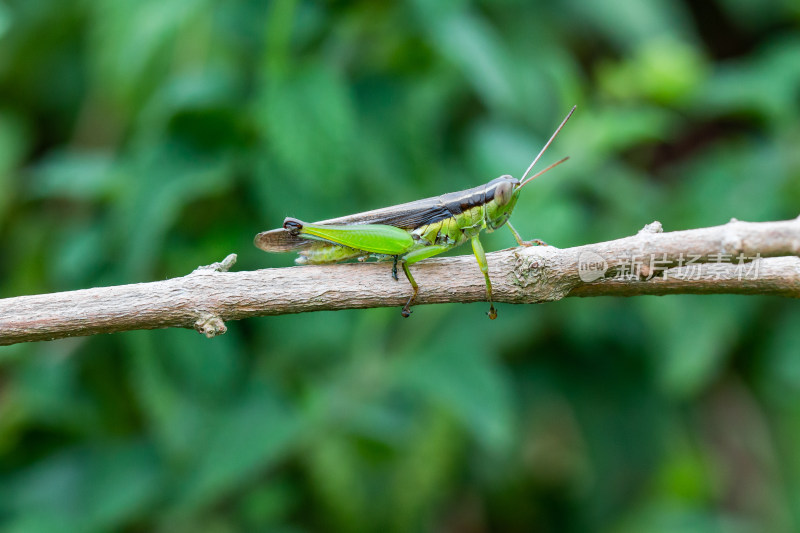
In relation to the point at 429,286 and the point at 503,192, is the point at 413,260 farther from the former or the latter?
the point at 503,192

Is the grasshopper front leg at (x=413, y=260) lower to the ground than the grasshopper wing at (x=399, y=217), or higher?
lower

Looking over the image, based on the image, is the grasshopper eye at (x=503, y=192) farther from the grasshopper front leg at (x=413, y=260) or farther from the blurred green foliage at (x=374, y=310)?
the blurred green foliage at (x=374, y=310)

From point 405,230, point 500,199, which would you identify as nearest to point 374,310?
point 405,230

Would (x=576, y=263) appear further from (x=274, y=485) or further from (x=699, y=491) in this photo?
(x=699, y=491)

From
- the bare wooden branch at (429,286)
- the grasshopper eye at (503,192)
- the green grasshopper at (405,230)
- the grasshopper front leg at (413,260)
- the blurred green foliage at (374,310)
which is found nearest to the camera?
the bare wooden branch at (429,286)

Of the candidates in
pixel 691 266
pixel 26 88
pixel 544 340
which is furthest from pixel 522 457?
pixel 26 88

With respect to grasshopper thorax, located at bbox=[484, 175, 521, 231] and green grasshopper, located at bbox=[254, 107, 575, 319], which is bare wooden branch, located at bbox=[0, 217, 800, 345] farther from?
grasshopper thorax, located at bbox=[484, 175, 521, 231]

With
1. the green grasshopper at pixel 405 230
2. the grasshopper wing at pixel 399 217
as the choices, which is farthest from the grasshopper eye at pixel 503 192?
the grasshopper wing at pixel 399 217
